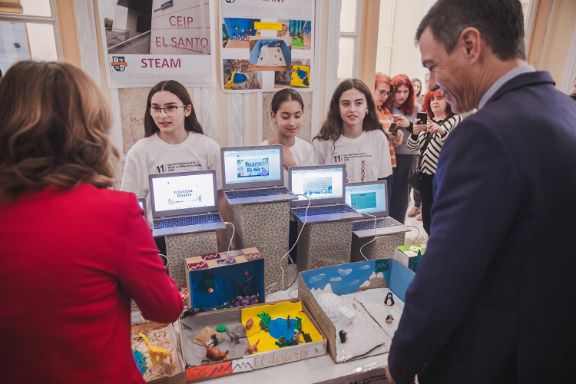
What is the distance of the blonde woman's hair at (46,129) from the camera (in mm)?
682

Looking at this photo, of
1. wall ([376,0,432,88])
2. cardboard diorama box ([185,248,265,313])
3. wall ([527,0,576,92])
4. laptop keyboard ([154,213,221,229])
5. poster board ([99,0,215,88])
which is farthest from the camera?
wall ([376,0,432,88])

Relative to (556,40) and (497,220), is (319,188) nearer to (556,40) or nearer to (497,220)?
(497,220)

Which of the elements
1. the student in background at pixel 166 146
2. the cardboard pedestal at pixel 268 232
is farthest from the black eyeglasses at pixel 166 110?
the cardboard pedestal at pixel 268 232

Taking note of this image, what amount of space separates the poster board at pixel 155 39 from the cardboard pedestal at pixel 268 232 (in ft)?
5.34

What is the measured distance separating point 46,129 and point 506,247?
926 millimetres

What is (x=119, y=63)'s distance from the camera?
102 inches

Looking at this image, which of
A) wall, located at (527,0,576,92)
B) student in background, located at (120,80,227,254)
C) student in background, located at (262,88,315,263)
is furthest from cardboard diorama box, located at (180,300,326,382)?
wall, located at (527,0,576,92)

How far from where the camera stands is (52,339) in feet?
2.28

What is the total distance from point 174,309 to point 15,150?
18.4 inches

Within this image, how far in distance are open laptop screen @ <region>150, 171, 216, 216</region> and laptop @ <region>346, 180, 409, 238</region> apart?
69 centimetres

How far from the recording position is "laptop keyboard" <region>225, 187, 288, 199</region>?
1599mm

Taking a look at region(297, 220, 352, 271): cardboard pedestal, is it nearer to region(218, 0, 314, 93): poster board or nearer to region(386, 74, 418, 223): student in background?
region(386, 74, 418, 223): student in background

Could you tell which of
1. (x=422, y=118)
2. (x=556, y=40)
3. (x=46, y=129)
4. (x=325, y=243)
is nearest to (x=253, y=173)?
(x=325, y=243)

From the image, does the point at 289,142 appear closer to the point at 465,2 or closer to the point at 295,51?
the point at 295,51
